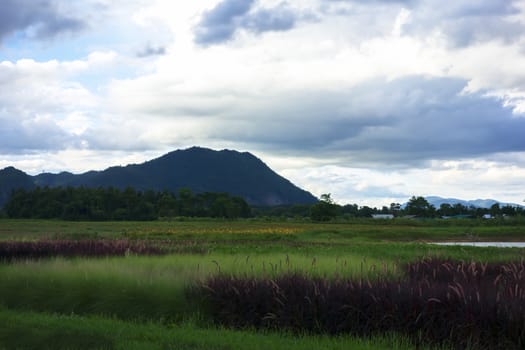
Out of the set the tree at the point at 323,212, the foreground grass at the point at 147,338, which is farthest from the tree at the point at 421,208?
the foreground grass at the point at 147,338

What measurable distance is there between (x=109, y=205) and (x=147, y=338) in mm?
110005

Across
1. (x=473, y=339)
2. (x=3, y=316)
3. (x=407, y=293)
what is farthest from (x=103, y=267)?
(x=473, y=339)

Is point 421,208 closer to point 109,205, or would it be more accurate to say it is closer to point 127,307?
point 109,205

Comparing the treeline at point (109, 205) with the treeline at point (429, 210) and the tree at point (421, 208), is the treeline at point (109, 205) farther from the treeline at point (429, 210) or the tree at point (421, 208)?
the tree at point (421, 208)

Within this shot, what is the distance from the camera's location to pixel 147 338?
9.53 metres

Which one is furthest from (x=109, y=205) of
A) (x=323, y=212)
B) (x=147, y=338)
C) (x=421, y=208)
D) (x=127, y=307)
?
(x=147, y=338)

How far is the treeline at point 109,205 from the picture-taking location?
11062 cm

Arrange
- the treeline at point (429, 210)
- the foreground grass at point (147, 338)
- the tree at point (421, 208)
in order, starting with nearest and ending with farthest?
the foreground grass at point (147, 338)
the treeline at point (429, 210)
the tree at point (421, 208)

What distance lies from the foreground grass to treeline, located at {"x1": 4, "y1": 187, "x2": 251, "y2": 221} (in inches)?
3943

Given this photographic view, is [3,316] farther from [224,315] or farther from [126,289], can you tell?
[224,315]

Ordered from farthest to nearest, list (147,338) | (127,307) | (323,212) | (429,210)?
A: (429,210) → (323,212) → (127,307) → (147,338)

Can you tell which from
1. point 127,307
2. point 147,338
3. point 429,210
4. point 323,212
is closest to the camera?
point 147,338

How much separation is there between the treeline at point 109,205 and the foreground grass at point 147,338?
3943 inches

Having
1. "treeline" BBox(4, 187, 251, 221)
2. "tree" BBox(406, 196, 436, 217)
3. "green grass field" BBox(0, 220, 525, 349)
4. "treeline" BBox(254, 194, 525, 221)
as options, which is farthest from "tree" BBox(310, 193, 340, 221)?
"green grass field" BBox(0, 220, 525, 349)
